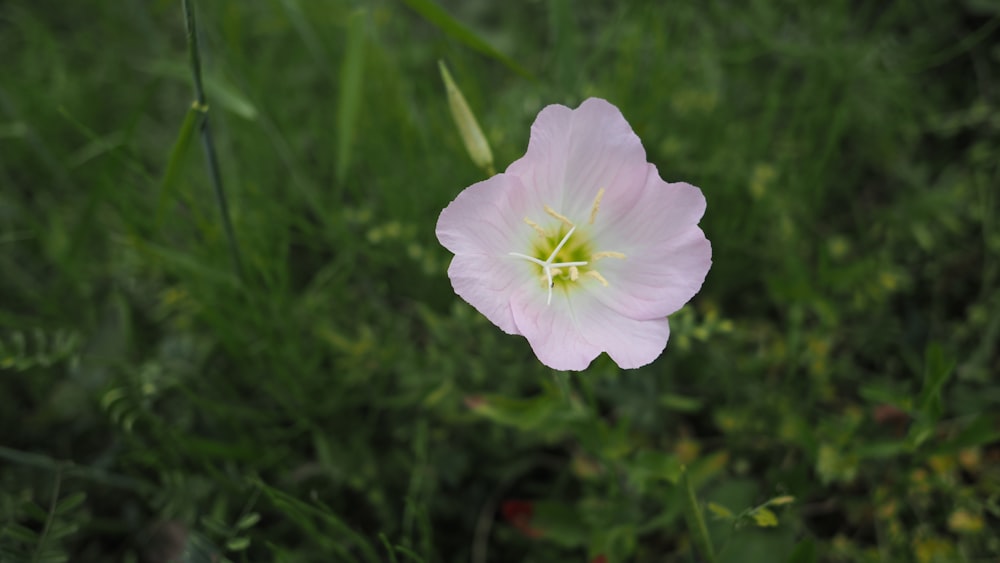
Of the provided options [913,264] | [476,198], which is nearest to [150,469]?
[476,198]

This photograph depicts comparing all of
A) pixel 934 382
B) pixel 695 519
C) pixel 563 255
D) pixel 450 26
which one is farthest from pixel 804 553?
pixel 450 26

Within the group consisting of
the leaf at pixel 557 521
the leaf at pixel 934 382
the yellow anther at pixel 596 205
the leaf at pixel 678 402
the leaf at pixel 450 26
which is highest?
the leaf at pixel 450 26

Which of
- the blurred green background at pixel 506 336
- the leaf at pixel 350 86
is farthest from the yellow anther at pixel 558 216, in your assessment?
the leaf at pixel 350 86

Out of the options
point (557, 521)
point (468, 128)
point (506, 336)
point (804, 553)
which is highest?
point (468, 128)

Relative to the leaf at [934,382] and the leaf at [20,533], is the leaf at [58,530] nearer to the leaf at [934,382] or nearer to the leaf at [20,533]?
Answer: the leaf at [20,533]

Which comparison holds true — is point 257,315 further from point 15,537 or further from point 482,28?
point 482,28

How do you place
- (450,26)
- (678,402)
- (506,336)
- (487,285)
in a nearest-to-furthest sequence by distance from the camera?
1. (487,285)
2. (450,26)
3. (678,402)
4. (506,336)

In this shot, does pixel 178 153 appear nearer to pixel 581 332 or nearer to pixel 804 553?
pixel 581 332

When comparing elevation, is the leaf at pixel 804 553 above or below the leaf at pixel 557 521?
above
